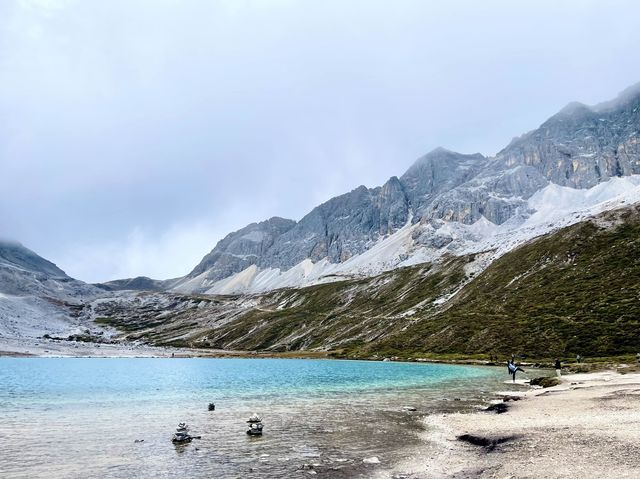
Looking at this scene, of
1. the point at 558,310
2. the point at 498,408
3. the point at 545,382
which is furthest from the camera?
the point at 558,310

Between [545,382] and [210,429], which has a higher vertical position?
[210,429]

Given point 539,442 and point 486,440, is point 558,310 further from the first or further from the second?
point 539,442

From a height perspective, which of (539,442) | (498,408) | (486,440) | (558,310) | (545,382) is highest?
(558,310)

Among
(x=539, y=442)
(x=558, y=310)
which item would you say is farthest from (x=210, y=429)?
(x=558, y=310)

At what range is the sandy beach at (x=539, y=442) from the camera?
20.8 meters

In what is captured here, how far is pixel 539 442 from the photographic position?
26500mm

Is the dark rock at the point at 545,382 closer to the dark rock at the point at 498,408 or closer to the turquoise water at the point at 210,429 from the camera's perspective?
the turquoise water at the point at 210,429

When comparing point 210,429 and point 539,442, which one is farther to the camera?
point 210,429

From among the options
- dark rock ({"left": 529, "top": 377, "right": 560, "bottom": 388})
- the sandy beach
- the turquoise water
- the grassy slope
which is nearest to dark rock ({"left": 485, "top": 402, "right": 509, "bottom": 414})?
the sandy beach

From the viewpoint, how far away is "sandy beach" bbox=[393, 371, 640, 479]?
2075 centimetres

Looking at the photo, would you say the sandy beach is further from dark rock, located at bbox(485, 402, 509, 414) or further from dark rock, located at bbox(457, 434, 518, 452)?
dark rock, located at bbox(485, 402, 509, 414)

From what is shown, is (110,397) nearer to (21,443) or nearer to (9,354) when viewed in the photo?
(21,443)

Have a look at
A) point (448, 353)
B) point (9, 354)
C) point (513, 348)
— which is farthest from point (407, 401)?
point (9, 354)

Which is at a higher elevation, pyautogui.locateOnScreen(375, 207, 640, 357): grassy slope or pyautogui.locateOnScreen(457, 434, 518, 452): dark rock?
pyautogui.locateOnScreen(375, 207, 640, 357): grassy slope
